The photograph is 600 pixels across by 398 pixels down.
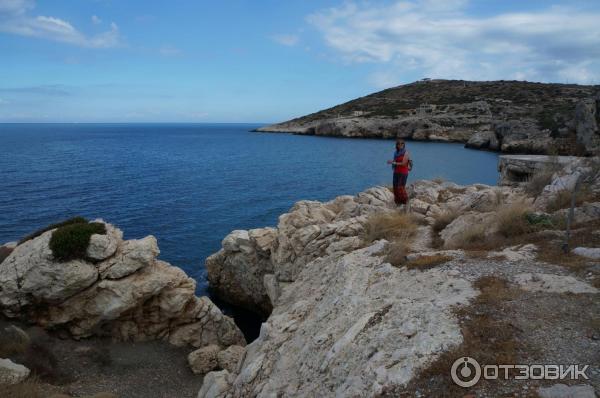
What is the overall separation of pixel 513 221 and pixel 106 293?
683 inches

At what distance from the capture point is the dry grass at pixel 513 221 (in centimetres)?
1318

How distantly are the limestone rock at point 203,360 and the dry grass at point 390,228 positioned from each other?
914 centimetres

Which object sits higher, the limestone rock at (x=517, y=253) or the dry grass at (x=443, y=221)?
the limestone rock at (x=517, y=253)

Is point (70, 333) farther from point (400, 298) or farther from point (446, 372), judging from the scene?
point (446, 372)

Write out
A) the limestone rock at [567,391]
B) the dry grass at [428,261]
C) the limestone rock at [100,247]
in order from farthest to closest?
the limestone rock at [100,247] < the dry grass at [428,261] < the limestone rock at [567,391]

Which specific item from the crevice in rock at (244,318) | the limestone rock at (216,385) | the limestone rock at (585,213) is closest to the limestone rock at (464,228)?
the limestone rock at (585,213)

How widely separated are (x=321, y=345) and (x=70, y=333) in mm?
15484

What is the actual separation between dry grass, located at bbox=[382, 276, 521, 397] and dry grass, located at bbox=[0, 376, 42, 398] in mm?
13350

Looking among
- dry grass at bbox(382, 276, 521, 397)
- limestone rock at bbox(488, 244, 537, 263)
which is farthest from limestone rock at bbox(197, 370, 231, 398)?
limestone rock at bbox(488, 244, 537, 263)

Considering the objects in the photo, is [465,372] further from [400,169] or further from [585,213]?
[400,169]

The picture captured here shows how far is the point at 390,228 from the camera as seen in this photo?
16.5 meters

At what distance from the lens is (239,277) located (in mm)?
27328

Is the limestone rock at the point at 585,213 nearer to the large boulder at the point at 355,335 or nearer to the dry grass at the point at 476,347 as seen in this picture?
the large boulder at the point at 355,335

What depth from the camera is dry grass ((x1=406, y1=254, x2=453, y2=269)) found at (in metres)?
11.6
